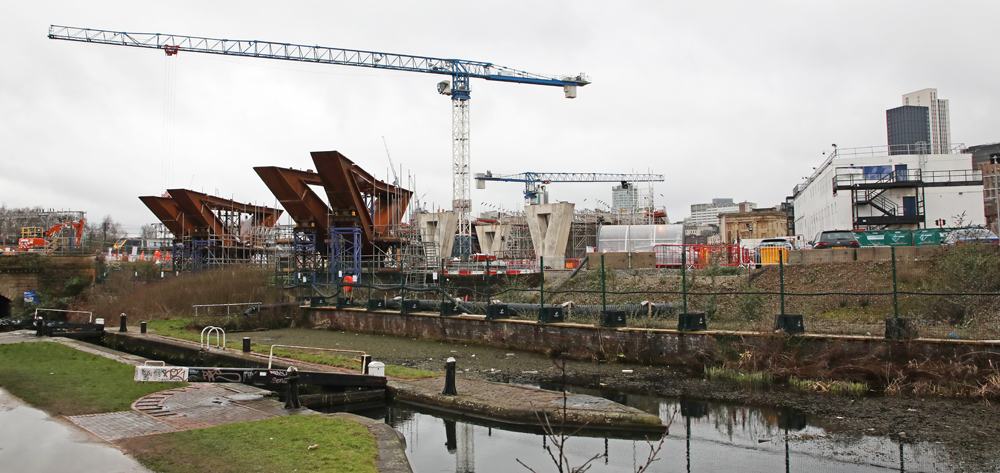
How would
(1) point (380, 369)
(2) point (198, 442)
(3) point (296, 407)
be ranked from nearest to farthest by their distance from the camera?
(2) point (198, 442)
(3) point (296, 407)
(1) point (380, 369)

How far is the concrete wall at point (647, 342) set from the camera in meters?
12.9

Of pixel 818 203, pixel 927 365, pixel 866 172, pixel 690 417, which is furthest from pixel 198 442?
pixel 818 203

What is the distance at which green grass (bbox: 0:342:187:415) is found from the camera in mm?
10319

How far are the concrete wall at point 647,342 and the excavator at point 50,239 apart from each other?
35.4 m

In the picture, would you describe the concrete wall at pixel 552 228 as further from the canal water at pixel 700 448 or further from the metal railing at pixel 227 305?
the canal water at pixel 700 448

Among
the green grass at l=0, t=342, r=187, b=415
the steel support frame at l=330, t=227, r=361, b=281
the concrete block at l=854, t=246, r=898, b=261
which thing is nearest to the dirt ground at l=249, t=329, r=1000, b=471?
the green grass at l=0, t=342, r=187, b=415

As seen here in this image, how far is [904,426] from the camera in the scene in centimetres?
993

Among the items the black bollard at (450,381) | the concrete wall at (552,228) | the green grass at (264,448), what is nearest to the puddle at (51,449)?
the green grass at (264,448)

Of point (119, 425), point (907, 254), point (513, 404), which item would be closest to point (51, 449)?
point (119, 425)

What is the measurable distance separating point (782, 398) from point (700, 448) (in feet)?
13.0

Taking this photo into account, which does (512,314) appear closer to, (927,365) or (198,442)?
(927,365)

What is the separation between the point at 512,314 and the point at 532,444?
1206 cm

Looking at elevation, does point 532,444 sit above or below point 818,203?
below

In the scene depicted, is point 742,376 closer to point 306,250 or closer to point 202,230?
point 306,250
